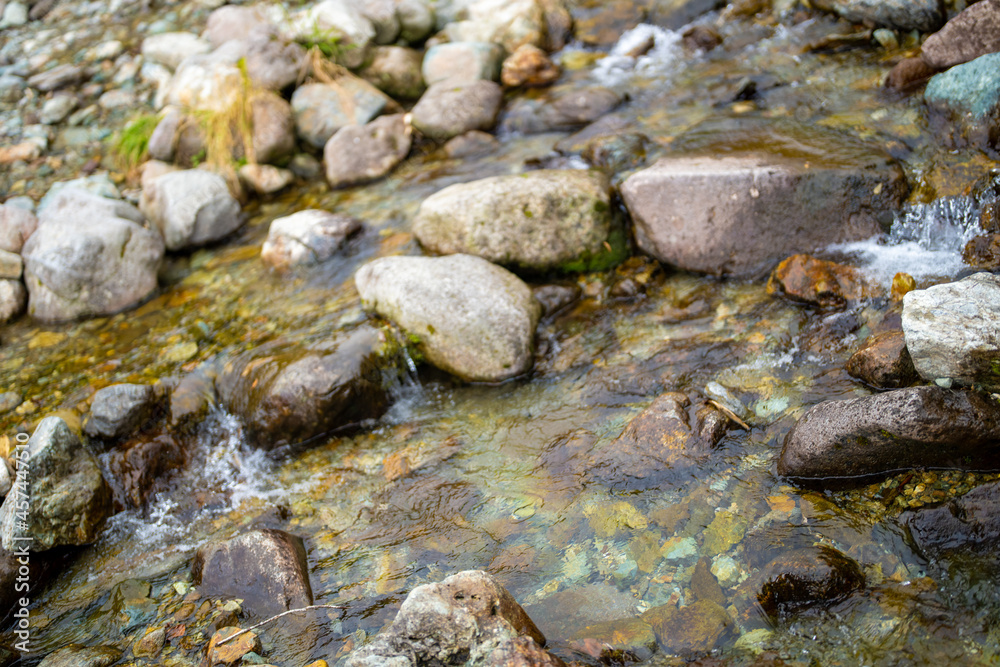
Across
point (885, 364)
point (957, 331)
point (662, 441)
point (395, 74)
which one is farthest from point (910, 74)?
point (395, 74)

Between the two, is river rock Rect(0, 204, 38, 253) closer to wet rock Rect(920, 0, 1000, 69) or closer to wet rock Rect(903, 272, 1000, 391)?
wet rock Rect(903, 272, 1000, 391)

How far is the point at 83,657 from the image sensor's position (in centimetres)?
360

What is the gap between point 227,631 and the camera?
3.61m

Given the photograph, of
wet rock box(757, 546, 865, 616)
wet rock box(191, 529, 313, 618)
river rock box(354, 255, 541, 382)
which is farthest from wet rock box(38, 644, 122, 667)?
wet rock box(757, 546, 865, 616)

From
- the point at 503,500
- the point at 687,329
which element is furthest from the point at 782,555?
the point at 687,329

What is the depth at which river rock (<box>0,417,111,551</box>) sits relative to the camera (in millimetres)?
4254

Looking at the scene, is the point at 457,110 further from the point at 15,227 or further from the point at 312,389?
the point at 15,227

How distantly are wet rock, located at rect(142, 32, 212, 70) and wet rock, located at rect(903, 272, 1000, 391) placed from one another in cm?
1058

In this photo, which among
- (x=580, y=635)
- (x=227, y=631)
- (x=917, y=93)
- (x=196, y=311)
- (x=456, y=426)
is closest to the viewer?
(x=580, y=635)

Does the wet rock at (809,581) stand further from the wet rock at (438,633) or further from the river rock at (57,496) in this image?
the river rock at (57,496)

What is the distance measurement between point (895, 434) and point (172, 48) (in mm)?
11362

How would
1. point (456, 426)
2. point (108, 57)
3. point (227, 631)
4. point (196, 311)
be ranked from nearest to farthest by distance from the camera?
1. point (227, 631)
2. point (456, 426)
3. point (196, 311)
4. point (108, 57)

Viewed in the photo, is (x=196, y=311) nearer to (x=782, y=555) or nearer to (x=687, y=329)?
(x=687, y=329)

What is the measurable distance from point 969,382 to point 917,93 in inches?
155
